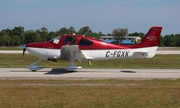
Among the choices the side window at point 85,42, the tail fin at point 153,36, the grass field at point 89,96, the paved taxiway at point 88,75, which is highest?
the tail fin at point 153,36

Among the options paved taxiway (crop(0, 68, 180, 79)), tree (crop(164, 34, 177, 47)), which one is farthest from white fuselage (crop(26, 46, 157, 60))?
tree (crop(164, 34, 177, 47))

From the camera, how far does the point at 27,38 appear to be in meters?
86.9

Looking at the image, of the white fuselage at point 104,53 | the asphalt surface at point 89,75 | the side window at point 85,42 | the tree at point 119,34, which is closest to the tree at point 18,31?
the tree at point 119,34

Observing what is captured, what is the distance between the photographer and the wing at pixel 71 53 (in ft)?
52.8

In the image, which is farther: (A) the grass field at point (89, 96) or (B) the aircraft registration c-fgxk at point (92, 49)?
(B) the aircraft registration c-fgxk at point (92, 49)

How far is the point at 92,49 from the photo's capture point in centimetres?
1762

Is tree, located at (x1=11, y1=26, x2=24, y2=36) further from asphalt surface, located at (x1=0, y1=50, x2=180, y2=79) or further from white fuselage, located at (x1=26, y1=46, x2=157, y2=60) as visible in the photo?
asphalt surface, located at (x1=0, y1=50, x2=180, y2=79)

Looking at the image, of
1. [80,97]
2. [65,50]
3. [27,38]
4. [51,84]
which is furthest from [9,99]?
[27,38]

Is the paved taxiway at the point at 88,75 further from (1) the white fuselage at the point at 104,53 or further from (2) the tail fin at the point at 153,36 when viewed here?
(2) the tail fin at the point at 153,36

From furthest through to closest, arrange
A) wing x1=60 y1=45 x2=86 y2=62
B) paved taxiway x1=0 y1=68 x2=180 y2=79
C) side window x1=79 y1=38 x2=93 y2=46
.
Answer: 1. side window x1=79 y1=38 x2=93 y2=46
2. wing x1=60 y1=45 x2=86 y2=62
3. paved taxiway x1=0 y1=68 x2=180 y2=79

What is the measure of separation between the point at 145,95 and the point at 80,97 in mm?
1925

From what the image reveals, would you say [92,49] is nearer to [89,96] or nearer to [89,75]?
[89,75]

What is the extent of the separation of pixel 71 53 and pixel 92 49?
140 cm

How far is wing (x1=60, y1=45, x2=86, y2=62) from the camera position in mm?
16094
